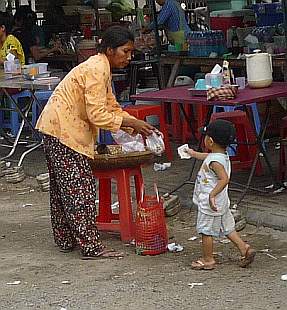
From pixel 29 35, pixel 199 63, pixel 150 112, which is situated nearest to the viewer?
pixel 150 112

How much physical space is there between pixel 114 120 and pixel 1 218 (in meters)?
2.31

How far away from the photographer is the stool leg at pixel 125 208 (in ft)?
21.7

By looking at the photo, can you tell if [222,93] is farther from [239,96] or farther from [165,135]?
[165,135]

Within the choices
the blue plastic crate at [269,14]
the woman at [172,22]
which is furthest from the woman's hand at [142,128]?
the woman at [172,22]

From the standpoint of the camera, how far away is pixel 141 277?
579 centimetres

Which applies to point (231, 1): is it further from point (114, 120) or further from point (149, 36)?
point (114, 120)

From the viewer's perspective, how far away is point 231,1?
11.8 m

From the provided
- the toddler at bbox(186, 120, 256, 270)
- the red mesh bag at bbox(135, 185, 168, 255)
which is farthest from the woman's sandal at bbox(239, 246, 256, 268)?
the red mesh bag at bbox(135, 185, 168, 255)

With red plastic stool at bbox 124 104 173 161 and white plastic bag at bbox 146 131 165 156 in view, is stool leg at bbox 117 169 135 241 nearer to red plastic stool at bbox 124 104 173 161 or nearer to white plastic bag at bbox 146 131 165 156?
white plastic bag at bbox 146 131 165 156

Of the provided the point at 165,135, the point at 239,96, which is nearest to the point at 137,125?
the point at 239,96

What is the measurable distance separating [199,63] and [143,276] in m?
5.07

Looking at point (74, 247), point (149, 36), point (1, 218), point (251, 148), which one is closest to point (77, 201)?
point (74, 247)

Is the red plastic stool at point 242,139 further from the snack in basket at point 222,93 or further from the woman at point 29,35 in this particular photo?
the woman at point 29,35

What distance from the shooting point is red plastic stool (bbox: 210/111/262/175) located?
8.19 metres
